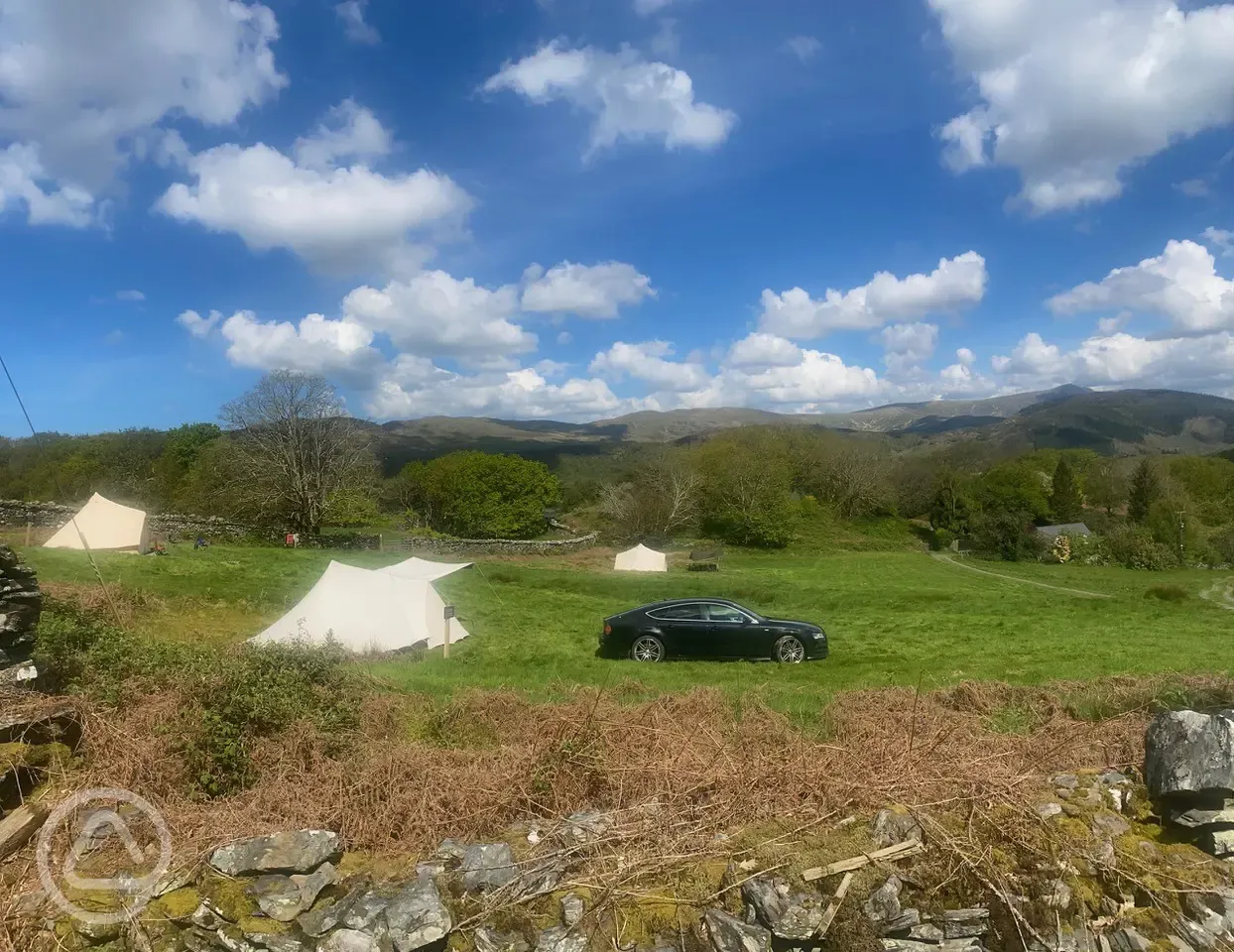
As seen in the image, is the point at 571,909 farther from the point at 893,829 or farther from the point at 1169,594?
the point at 1169,594

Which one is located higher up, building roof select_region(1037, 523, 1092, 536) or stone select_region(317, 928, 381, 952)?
stone select_region(317, 928, 381, 952)

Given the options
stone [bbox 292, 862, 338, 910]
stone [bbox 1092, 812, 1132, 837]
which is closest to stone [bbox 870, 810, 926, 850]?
stone [bbox 1092, 812, 1132, 837]

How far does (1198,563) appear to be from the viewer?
189 feet

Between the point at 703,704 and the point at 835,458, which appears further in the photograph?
the point at 835,458

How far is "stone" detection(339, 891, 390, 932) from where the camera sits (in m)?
5.07

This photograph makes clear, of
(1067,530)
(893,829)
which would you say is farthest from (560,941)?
(1067,530)

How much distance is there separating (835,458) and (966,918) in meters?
76.0

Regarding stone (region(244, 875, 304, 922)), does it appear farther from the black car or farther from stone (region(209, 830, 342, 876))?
the black car

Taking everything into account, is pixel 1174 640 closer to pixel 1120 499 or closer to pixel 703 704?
pixel 703 704

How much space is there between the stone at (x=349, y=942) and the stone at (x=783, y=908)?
2.64 metres

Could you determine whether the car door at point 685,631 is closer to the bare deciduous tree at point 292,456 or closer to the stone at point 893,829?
the stone at point 893,829

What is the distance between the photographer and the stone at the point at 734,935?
16.7ft

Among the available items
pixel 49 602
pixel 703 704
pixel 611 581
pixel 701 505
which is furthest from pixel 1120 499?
pixel 49 602

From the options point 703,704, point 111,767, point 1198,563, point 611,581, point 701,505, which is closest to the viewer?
point 111,767
